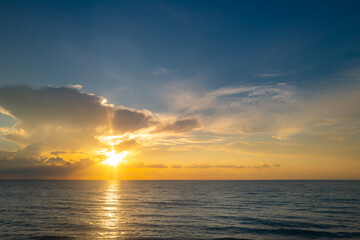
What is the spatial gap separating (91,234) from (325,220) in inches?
1624

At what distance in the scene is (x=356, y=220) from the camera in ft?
132

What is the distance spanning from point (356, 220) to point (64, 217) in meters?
55.5

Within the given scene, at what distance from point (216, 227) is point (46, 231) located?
26.2 meters

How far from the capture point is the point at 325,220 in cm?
4106

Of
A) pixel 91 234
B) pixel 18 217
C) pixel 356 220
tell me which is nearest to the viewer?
pixel 91 234

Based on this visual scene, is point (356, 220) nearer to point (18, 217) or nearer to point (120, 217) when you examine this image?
point (120, 217)

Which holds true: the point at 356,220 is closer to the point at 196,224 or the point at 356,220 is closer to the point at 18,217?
the point at 196,224

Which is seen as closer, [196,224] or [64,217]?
[196,224]

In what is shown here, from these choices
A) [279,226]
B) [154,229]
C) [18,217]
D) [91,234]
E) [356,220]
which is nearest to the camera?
[91,234]

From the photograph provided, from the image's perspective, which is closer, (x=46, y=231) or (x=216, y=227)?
(x=46, y=231)

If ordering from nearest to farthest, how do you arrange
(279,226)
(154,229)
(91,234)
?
1. (91,234)
2. (154,229)
3. (279,226)

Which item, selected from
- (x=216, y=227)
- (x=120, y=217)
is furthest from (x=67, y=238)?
(x=216, y=227)

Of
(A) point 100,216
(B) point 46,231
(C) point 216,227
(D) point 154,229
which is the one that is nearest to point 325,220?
(C) point 216,227

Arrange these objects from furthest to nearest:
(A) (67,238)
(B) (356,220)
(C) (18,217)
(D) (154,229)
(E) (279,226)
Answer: (C) (18,217) → (B) (356,220) → (E) (279,226) → (D) (154,229) → (A) (67,238)
